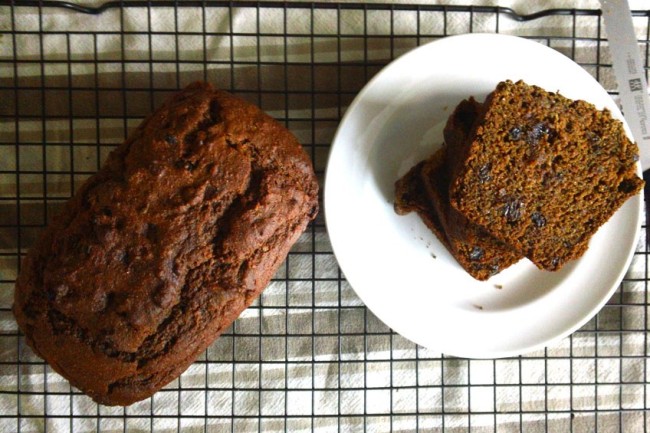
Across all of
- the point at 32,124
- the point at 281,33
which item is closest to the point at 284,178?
the point at 281,33

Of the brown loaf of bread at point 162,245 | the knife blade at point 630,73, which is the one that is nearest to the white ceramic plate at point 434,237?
the knife blade at point 630,73

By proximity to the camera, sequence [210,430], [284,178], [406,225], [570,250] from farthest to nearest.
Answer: [210,430], [406,225], [570,250], [284,178]

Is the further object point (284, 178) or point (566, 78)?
point (566, 78)

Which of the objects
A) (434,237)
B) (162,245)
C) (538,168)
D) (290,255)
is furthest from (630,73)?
(162,245)

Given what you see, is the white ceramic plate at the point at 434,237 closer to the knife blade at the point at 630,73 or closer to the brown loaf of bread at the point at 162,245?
the knife blade at the point at 630,73

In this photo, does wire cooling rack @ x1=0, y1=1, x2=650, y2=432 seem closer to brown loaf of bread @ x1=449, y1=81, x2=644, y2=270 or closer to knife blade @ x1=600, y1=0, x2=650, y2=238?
knife blade @ x1=600, y1=0, x2=650, y2=238

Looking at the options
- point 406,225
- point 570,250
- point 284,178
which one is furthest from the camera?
point 406,225

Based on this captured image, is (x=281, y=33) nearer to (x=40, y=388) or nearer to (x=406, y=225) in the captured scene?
(x=406, y=225)

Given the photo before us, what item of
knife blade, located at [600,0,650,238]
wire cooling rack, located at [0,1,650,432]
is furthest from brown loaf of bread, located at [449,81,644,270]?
wire cooling rack, located at [0,1,650,432]

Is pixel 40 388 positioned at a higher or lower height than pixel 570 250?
lower
